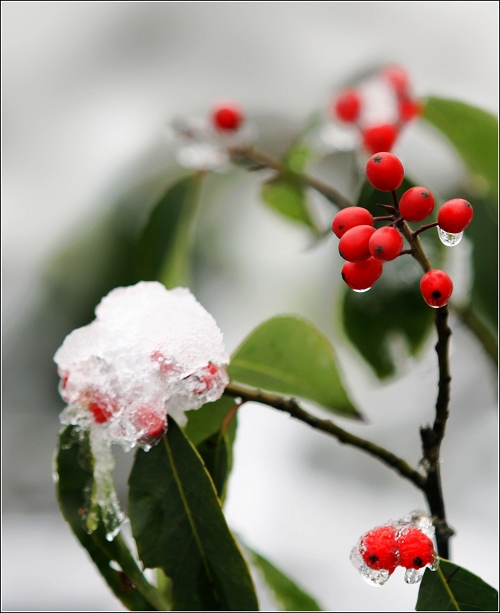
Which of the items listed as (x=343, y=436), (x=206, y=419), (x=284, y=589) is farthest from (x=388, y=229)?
(x=284, y=589)

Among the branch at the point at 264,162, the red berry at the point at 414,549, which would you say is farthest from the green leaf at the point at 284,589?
the branch at the point at 264,162

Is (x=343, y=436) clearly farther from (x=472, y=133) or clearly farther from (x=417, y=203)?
(x=472, y=133)

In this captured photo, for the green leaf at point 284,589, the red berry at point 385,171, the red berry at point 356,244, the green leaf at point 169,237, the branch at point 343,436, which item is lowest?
the green leaf at point 284,589

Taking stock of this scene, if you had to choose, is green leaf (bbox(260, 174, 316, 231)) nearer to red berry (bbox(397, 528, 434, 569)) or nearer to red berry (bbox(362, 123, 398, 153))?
red berry (bbox(362, 123, 398, 153))

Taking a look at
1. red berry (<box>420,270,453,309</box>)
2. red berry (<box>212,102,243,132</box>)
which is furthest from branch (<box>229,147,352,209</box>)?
red berry (<box>420,270,453,309</box>)

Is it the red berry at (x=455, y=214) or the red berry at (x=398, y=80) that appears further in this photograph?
the red berry at (x=398, y=80)

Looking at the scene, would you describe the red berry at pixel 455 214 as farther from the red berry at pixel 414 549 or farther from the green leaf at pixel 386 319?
the green leaf at pixel 386 319

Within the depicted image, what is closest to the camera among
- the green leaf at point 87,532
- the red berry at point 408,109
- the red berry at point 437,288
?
the red berry at point 437,288
